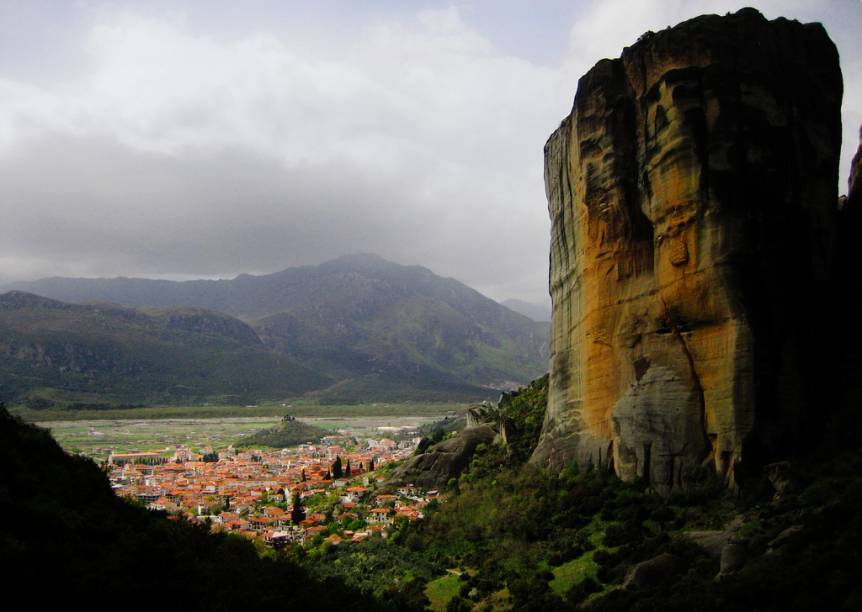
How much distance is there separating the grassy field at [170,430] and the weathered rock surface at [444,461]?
222 ft

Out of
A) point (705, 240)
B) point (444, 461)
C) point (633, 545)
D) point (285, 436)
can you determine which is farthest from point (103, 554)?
point (285, 436)

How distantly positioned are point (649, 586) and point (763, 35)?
22913mm

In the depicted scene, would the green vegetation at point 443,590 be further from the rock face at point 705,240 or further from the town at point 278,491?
the town at point 278,491

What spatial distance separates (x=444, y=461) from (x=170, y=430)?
120m

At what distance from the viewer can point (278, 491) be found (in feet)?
235

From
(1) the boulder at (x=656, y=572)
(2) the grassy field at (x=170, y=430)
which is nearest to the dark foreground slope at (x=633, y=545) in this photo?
(1) the boulder at (x=656, y=572)

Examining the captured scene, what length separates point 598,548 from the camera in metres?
25.9

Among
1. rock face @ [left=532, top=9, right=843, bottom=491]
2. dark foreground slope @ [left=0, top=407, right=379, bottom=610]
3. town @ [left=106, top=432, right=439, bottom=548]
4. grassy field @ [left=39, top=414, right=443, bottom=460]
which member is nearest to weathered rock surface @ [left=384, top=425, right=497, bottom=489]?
town @ [left=106, top=432, right=439, bottom=548]

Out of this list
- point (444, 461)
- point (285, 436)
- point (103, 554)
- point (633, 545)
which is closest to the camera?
point (103, 554)

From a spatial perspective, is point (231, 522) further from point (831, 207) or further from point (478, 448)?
point (831, 207)

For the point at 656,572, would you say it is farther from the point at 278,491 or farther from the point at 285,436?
the point at 285,436

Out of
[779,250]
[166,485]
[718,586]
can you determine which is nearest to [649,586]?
[718,586]

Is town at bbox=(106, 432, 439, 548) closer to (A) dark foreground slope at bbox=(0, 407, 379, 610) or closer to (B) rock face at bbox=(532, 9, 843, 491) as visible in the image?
(A) dark foreground slope at bbox=(0, 407, 379, 610)

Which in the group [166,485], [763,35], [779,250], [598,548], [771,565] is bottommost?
[166,485]
